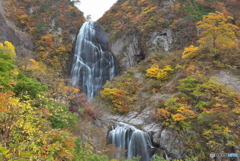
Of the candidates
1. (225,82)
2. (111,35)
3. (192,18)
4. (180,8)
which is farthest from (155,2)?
(225,82)

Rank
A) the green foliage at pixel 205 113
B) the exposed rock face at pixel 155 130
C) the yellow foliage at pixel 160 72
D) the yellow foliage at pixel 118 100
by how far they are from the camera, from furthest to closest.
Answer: the yellow foliage at pixel 160 72 → the yellow foliage at pixel 118 100 → the exposed rock face at pixel 155 130 → the green foliage at pixel 205 113

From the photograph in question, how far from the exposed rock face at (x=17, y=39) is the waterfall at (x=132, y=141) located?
14702mm

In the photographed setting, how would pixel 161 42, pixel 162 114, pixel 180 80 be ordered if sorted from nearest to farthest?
pixel 162 114 → pixel 180 80 → pixel 161 42

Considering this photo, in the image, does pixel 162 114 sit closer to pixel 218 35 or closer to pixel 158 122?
pixel 158 122

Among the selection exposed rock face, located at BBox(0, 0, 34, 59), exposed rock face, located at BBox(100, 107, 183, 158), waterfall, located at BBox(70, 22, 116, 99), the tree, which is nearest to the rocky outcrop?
waterfall, located at BBox(70, 22, 116, 99)

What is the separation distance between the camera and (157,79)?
16609 mm

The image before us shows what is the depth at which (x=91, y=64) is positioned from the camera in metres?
25.2

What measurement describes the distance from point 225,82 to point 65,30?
87.1 feet

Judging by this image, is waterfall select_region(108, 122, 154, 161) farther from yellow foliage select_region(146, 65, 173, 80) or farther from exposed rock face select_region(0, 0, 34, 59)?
exposed rock face select_region(0, 0, 34, 59)

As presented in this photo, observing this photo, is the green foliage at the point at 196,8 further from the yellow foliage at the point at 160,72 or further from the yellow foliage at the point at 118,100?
the yellow foliage at the point at 118,100

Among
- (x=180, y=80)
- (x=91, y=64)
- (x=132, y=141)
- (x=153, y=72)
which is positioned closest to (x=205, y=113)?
(x=180, y=80)

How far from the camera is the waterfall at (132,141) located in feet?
33.7

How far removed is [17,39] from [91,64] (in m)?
10.5

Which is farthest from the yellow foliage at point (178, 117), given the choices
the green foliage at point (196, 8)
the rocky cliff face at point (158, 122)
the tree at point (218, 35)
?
the green foliage at point (196, 8)
